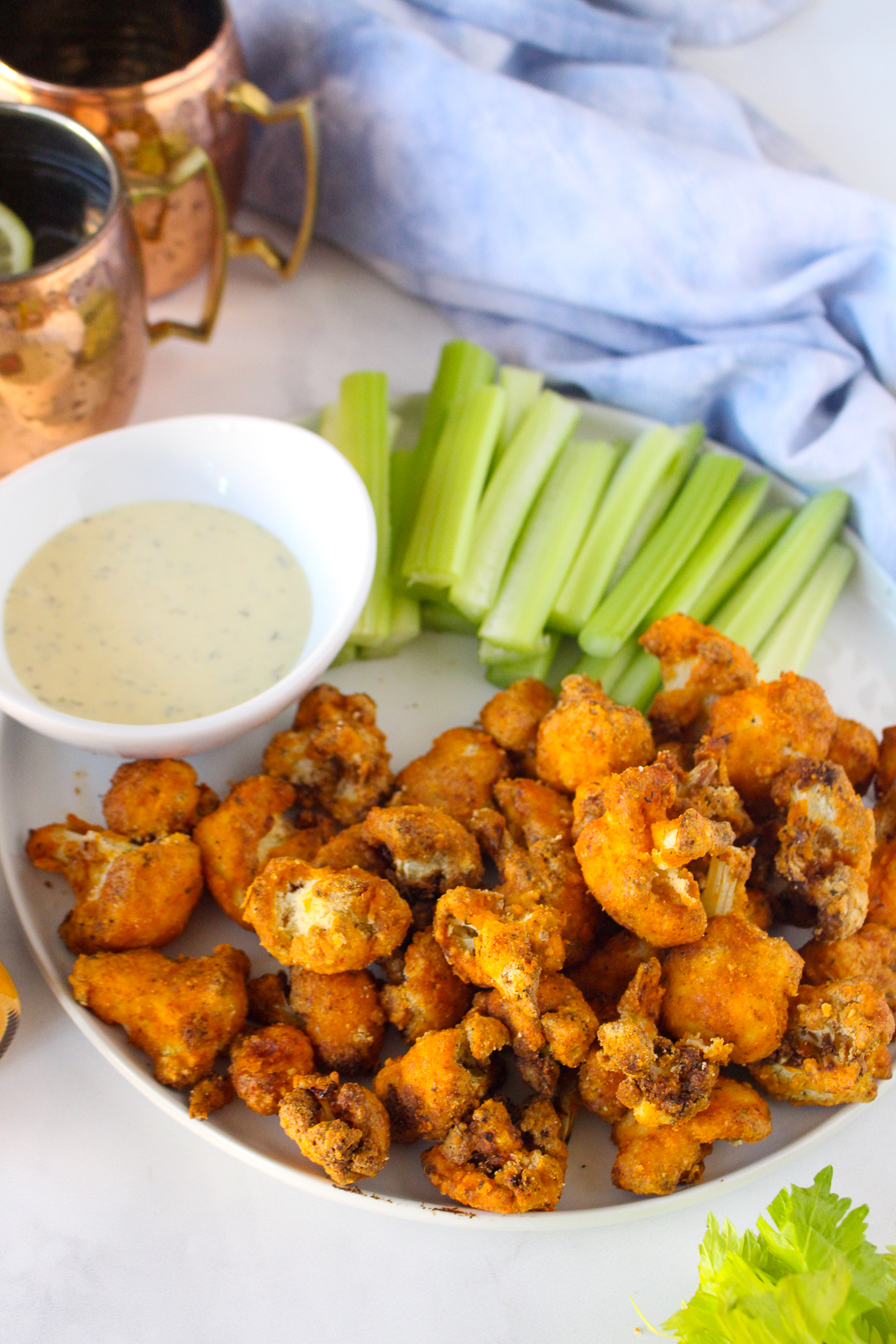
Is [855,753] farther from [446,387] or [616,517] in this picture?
[446,387]

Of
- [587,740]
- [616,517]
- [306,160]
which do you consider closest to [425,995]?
[587,740]

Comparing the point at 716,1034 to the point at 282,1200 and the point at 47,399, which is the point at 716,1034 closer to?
the point at 282,1200

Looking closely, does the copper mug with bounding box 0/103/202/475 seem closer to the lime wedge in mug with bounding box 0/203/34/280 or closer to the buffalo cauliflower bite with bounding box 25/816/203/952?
the lime wedge in mug with bounding box 0/203/34/280

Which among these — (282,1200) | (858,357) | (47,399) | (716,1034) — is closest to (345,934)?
(282,1200)

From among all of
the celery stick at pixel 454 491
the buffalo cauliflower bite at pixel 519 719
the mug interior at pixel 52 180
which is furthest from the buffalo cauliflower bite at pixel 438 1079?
the mug interior at pixel 52 180

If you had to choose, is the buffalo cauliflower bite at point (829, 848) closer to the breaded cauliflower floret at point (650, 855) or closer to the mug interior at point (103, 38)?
the breaded cauliflower floret at point (650, 855)
